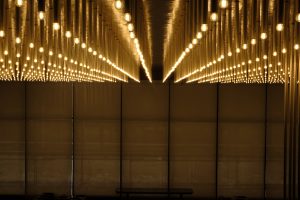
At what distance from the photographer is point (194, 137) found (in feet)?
54.6

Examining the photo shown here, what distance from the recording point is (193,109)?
1650cm

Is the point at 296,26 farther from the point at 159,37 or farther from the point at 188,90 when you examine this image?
the point at 188,90

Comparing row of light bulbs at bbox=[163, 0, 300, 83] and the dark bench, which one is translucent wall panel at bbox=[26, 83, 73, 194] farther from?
row of light bulbs at bbox=[163, 0, 300, 83]

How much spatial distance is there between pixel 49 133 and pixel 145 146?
3680mm

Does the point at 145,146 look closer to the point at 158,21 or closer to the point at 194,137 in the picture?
the point at 194,137

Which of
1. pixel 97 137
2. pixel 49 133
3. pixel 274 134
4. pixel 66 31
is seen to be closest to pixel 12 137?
pixel 49 133

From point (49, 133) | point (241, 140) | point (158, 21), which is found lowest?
point (241, 140)

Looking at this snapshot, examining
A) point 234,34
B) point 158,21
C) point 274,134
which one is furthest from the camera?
point 274,134

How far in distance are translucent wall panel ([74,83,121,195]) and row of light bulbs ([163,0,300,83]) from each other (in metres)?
5.39

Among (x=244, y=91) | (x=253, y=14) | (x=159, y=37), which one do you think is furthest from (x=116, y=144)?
(x=253, y=14)

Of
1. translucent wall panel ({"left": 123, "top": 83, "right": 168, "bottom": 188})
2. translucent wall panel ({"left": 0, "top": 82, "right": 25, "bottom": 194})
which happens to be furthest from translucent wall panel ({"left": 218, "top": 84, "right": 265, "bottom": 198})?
translucent wall panel ({"left": 0, "top": 82, "right": 25, "bottom": 194})

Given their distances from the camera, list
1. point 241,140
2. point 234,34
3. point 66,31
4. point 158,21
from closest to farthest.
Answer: point 66,31 → point 234,34 → point 158,21 → point 241,140

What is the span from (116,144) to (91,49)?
10178mm

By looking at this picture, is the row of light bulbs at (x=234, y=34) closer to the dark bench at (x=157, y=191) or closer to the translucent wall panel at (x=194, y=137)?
the translucent wall panel at (x=194, y=137)
